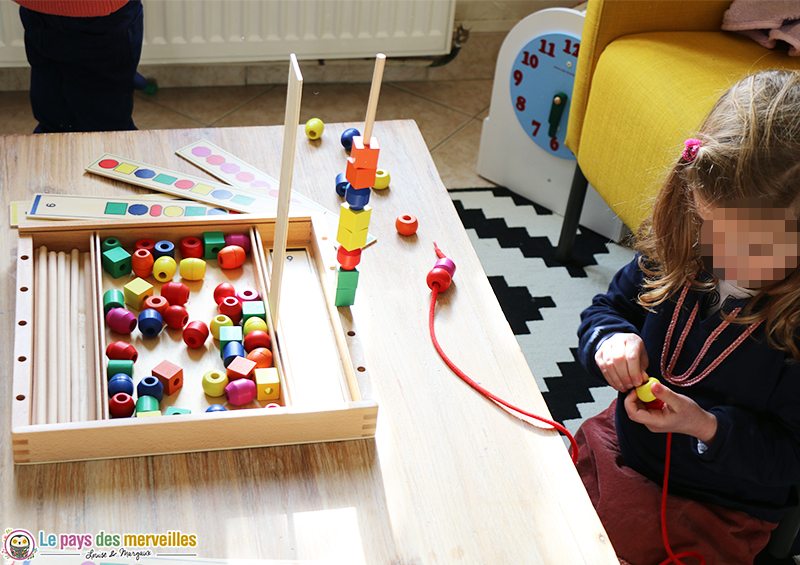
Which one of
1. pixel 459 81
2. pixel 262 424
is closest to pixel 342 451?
pixel 262 424

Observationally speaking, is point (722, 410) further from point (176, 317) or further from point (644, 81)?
point (644, 81)

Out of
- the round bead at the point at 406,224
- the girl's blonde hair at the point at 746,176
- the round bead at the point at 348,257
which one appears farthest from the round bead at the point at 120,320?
the girl's blonde hair at the point at 746,176

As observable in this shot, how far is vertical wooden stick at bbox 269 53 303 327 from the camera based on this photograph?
695 millimetres

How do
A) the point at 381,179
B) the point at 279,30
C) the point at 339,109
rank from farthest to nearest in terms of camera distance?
the point at 339,109, the point at 279,30, the point at 381,179

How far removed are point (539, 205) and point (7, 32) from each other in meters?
1.46

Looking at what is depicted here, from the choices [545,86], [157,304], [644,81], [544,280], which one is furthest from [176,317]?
[545,86]

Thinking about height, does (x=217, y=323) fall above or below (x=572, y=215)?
above

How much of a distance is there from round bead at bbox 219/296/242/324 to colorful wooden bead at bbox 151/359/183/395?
105 mm

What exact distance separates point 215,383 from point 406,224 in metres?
0.36

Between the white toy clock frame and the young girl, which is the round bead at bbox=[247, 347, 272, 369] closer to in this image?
the young girl

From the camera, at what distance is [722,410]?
0.87m

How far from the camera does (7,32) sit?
1945 mm

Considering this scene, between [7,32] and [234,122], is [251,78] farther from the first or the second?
[7,32]

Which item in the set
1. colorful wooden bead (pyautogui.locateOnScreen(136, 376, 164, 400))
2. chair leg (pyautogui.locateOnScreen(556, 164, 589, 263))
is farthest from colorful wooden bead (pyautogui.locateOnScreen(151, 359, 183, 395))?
chair leg (pyautogui.locateOnScreen(556, 164, 589, 263))
